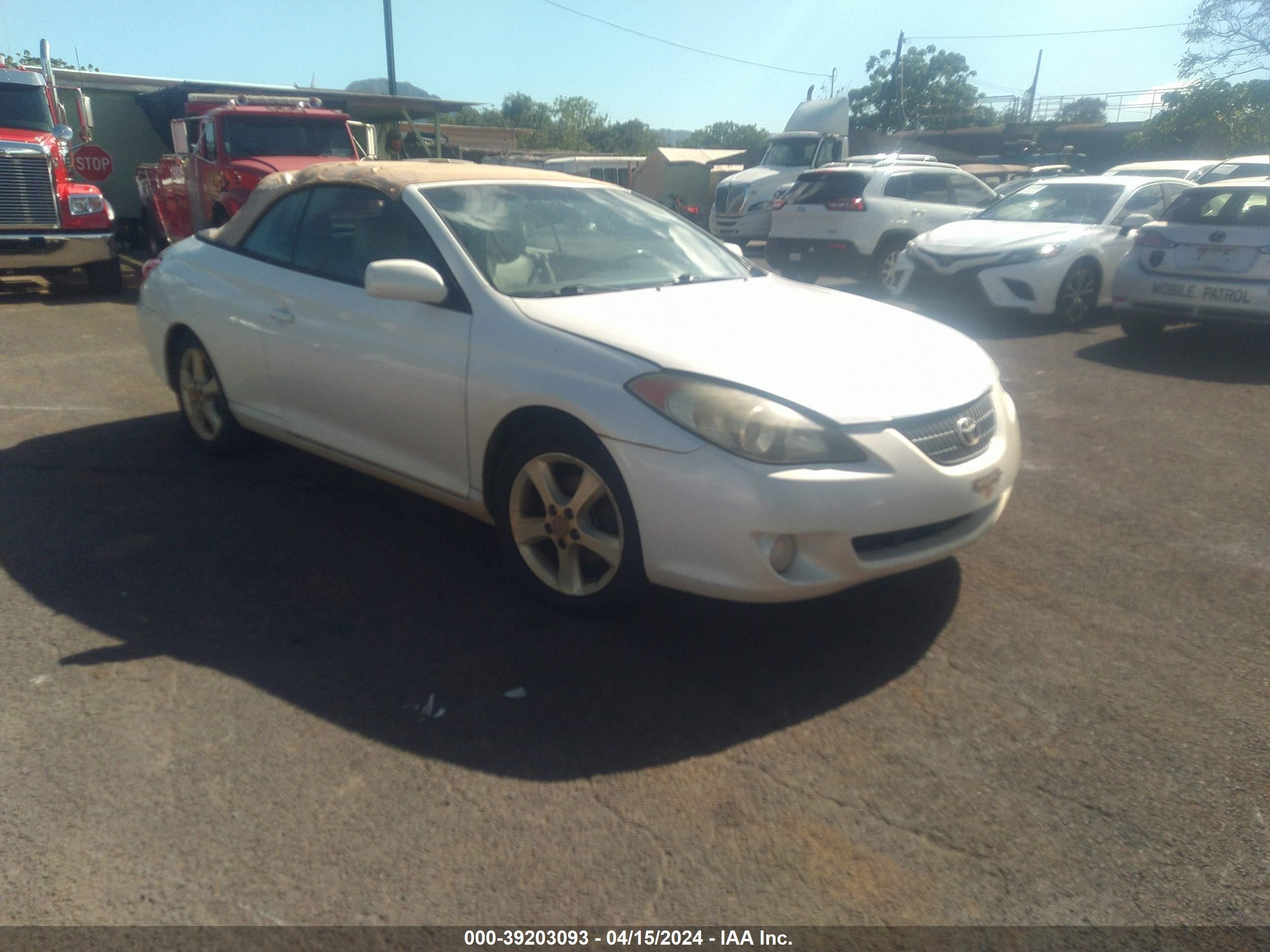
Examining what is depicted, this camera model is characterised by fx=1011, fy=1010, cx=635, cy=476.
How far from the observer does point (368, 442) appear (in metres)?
4.31

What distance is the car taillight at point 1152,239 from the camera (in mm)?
8477

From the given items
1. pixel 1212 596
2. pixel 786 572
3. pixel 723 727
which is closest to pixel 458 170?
pixel 786 572

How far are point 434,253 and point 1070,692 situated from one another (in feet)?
9.28

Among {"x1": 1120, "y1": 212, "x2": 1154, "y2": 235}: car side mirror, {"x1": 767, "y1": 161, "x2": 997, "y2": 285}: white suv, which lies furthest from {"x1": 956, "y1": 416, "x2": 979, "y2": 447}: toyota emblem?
{"x1": 767, "y1": 161, "x2": 997, "y2": 285}: white suv

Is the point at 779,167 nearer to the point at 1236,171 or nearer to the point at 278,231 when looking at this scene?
the point at 1236,171

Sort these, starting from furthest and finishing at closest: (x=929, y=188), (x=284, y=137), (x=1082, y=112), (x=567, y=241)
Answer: (x=1082, y=112), (x=929, y=188), (x=284, y=137), (x=567, y=241)

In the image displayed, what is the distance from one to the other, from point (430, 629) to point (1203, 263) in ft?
24.4

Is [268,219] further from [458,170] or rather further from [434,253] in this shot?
[434,253]

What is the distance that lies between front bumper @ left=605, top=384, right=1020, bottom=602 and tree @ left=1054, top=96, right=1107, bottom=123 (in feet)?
160

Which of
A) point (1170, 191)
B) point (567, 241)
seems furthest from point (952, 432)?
point (1170, 191)

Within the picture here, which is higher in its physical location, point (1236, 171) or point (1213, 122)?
point (1213, 122)

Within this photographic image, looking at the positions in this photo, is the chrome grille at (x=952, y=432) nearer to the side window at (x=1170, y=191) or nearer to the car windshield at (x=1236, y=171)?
the side window at (x=1170, y=191)

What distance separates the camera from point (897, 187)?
12.8 m

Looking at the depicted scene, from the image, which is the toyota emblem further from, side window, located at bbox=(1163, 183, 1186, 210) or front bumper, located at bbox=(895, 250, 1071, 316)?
side window, located at bbox=(1163, 183, 1186, 210)
